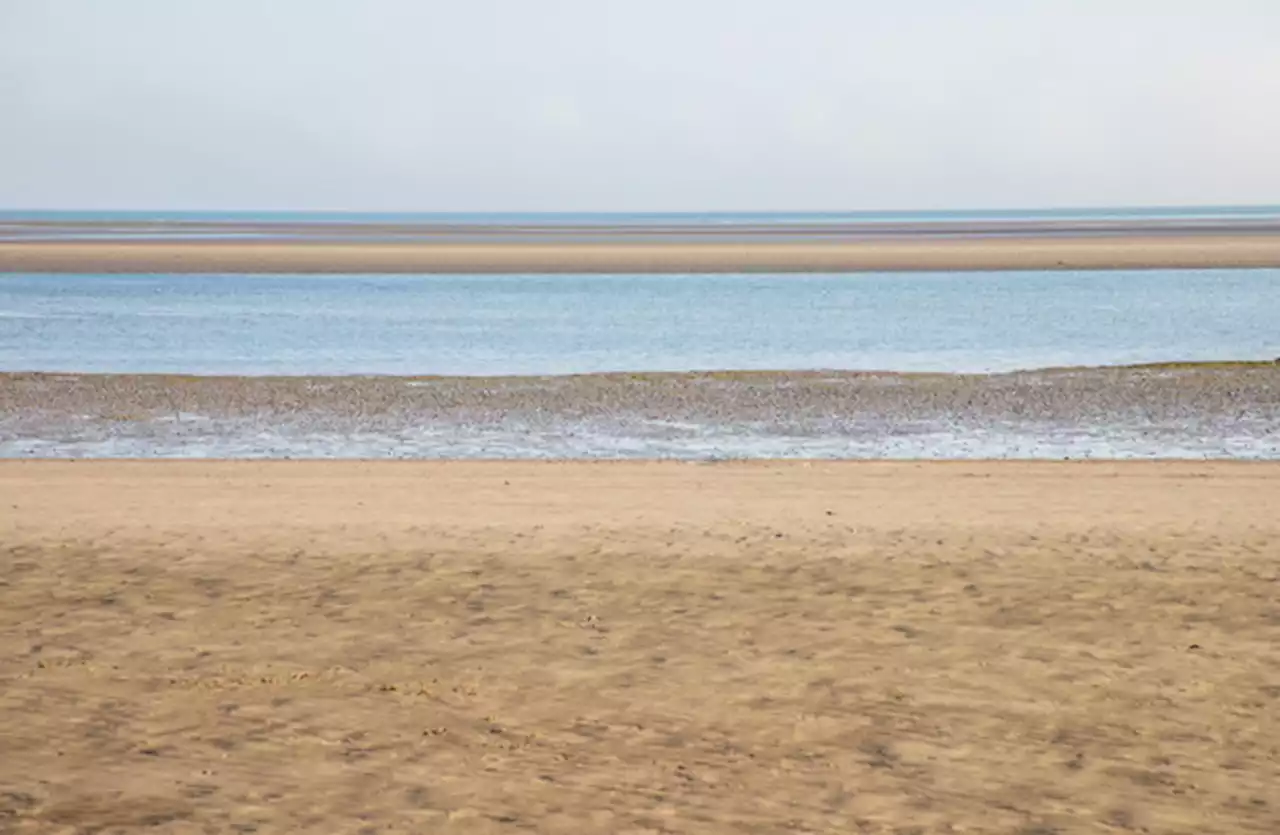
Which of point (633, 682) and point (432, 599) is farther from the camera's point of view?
point (432, 599)

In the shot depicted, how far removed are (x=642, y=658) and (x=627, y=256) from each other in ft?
179

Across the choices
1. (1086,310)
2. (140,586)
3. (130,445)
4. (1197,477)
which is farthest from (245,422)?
(1086,310)

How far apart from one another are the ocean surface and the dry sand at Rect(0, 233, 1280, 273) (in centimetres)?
480

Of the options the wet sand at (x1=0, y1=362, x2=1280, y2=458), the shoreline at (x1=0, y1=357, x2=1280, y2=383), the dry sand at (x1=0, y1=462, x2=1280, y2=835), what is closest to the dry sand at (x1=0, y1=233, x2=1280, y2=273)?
the shoreline at (x1=0, y1=357, x2=1280, y2=383)

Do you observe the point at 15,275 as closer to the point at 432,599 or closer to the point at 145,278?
the point at 145,278

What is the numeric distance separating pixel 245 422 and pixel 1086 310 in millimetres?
23014

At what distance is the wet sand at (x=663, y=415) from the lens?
17.4 m

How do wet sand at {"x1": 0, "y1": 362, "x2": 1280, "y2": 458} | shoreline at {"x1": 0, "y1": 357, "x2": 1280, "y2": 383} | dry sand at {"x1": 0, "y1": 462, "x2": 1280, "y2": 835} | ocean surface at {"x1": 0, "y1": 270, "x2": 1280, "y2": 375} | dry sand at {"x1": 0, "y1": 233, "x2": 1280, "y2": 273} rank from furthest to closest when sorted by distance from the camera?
dry sand at {"x1": 0, "y1": 233, "x2": 1280, "y2": 273} < ocean surface at {"x1": 0, "y1": 270, "x2": 1280, "y2": 375} < shoreline at {"x1": 0, "y1": 357, "x2": 1280, "y2": 383} < wet sand at {"x1": 0, "y1": 362, "x2": 1280, "y2": 458} < dry sand at {"x1": 0, "y1": 462, "x2": 1280, "y2": 835}

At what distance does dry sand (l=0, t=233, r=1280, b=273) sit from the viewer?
54.8m

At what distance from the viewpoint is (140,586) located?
10031 millimetres

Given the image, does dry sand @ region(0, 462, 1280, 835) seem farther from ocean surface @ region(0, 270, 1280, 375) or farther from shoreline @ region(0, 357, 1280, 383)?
ocean surface @ region(0, 270, 1280, 375)

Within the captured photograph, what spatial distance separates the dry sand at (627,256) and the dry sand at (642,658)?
136 feet

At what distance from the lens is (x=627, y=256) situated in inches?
2458

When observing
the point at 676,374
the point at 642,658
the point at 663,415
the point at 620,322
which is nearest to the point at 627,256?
the point at 620,322
